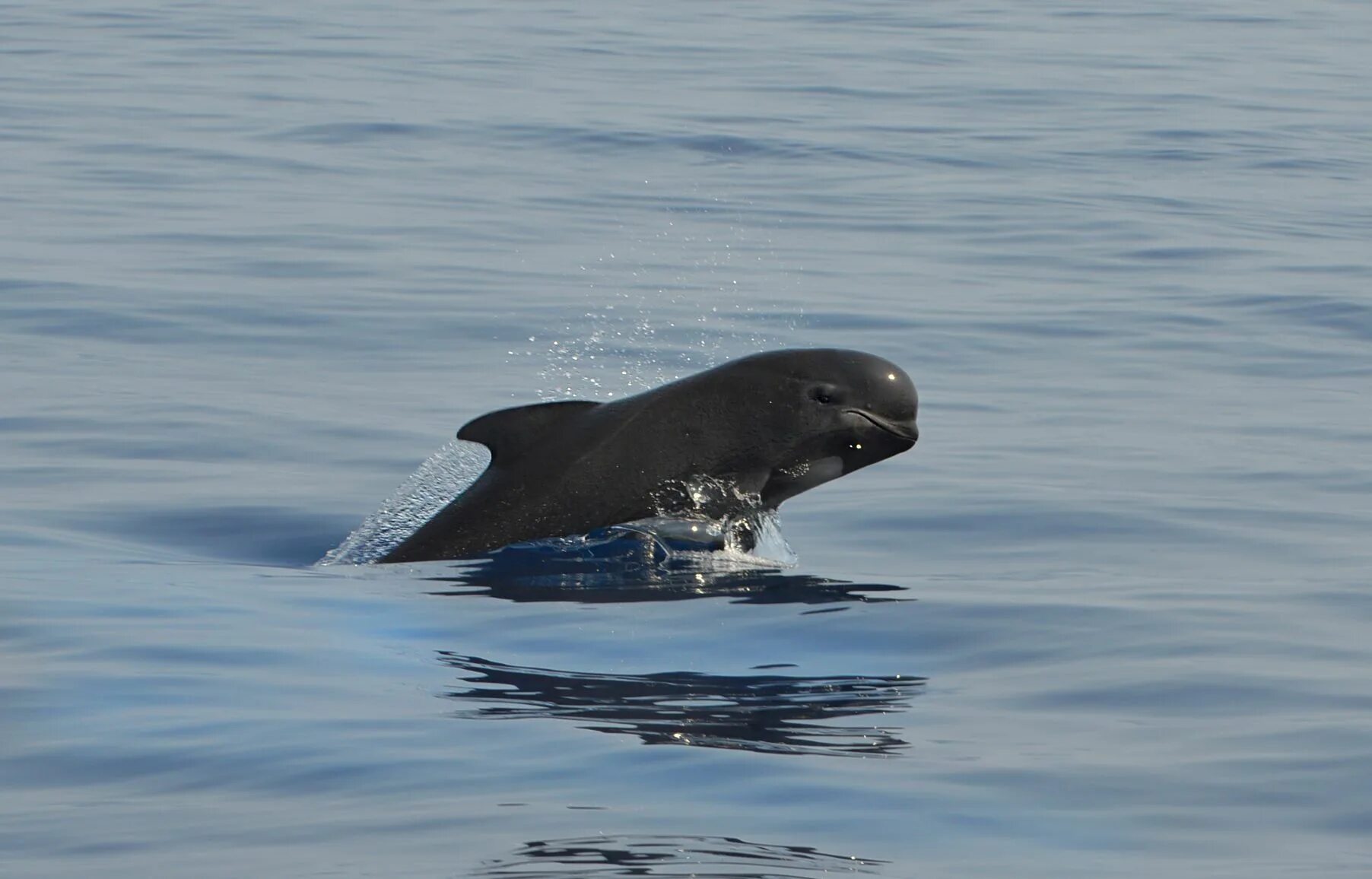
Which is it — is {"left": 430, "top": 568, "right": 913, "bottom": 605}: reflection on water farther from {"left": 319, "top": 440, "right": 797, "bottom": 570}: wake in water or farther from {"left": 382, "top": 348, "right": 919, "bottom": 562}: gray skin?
{"left": 382, "top": 348, "right": 919, "bottom": 562}: gray skin

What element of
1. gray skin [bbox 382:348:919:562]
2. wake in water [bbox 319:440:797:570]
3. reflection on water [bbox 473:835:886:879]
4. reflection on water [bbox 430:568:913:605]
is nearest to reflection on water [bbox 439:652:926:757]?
reflection on water [bbox 473:835:886:879]

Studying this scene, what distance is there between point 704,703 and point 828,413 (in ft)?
11.0

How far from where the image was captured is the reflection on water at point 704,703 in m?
7.53

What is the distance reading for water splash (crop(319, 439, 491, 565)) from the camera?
11.0 meters

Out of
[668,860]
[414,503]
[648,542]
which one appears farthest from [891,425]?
[668,860]

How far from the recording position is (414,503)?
11.7 m

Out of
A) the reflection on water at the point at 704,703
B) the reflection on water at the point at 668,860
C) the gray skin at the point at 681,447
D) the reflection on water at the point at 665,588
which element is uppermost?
the gray skin at the point at 681,447

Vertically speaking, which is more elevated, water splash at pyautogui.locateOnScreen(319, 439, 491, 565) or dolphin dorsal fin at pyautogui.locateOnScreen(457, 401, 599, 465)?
dolphin dorsal fin at pyautogui.locateOnScreen(457, 401, 599, 465)

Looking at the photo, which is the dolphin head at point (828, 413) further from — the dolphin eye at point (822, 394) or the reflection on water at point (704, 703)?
the reflection on water at point (704, 703)

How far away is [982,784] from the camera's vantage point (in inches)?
281

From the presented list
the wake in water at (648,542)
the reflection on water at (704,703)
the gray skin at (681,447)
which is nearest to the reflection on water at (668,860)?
the reflection on water at (704,703)

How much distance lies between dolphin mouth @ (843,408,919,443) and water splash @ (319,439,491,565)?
188cm

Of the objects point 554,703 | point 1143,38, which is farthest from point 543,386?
point 1143,38

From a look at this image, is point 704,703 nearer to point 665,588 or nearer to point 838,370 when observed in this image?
point 665,588
